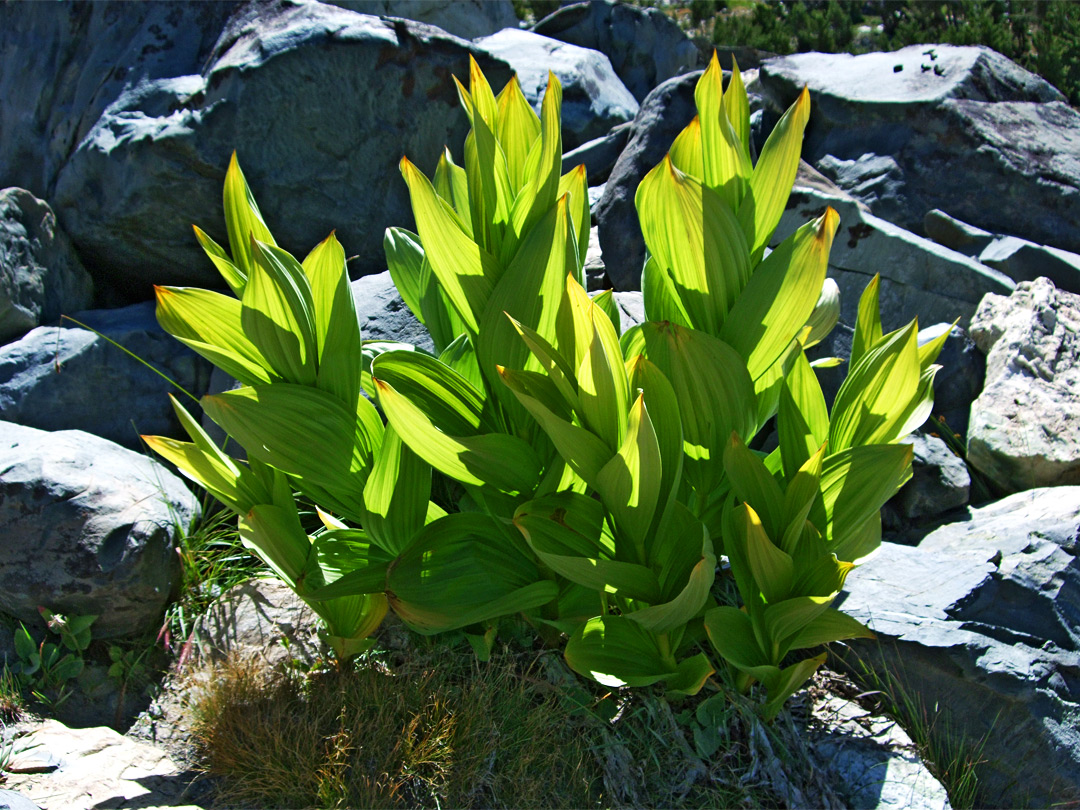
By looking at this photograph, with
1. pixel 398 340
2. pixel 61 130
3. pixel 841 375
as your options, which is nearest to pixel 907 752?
pixel 841 375

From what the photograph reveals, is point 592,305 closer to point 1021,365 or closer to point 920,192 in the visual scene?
point 1021,365

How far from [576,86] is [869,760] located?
3.89 meters

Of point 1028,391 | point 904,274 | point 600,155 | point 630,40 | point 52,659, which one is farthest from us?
point 630,40

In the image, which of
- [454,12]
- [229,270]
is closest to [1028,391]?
[229,270]

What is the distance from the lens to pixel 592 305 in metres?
1.65

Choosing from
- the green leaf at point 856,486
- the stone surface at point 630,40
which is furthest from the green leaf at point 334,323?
the stone surface at point 630,40

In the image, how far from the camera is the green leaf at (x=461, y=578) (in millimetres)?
1905

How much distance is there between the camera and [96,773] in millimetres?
2107

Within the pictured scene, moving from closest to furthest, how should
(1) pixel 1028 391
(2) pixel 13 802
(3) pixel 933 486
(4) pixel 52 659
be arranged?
1. (2) pixel 13 802
2. (4) pixel 52 659
3. (3) pixel 933 486
4. (1) pixel 1028 391

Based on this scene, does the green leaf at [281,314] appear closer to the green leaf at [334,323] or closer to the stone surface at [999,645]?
the green leaf at [334,323]

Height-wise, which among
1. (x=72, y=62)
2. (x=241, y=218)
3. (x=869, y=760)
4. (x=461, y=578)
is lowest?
(x=869, y=760)

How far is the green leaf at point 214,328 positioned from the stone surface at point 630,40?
5.39m

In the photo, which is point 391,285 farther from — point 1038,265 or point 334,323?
point 1038,265

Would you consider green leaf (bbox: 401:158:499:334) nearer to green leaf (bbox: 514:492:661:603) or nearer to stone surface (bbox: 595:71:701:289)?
green leaf (bbox: 514:492:661:603)
